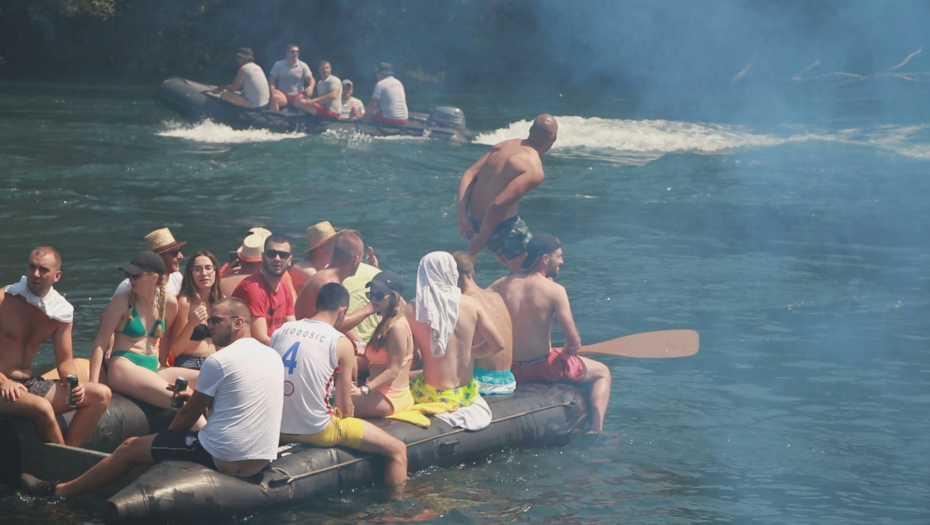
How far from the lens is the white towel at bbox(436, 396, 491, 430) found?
6348mm

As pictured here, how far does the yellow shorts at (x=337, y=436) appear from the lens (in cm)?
566

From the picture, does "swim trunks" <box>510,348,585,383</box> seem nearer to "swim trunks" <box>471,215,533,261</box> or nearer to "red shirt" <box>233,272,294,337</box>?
"swim trunks" <box>471,215,533,261</box>

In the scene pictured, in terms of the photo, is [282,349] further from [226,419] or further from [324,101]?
[324,101]

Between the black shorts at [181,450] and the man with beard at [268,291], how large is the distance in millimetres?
1206

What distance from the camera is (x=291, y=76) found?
60.1 feet

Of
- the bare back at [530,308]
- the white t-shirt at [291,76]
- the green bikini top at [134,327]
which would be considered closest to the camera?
the green bikini top at [134,327]

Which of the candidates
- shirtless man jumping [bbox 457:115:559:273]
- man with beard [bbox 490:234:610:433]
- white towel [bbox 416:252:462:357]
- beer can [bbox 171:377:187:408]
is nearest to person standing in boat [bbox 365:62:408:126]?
shirtless man jumping [bbox 457:115:559:273]

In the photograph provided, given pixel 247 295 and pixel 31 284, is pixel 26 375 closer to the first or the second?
pixel 31 284

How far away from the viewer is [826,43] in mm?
25594

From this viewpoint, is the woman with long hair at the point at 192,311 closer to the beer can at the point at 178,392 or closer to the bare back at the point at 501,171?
the beer can at the point at 178,392

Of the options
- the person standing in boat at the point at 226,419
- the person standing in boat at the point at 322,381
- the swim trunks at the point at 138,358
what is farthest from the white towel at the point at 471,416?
the swim trunks at the point at 138,358

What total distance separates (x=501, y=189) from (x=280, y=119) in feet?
35.6

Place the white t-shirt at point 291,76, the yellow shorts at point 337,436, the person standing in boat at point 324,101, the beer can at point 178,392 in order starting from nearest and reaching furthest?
the beer can at point 178,392
the yellow shorts at point 337,436
the person standing in boat at point 324,101
the white t-shirt at point 291,76

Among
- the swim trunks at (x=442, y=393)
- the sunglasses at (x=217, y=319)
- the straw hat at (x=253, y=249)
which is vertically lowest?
the swim trunks at (x=442, y=393)
